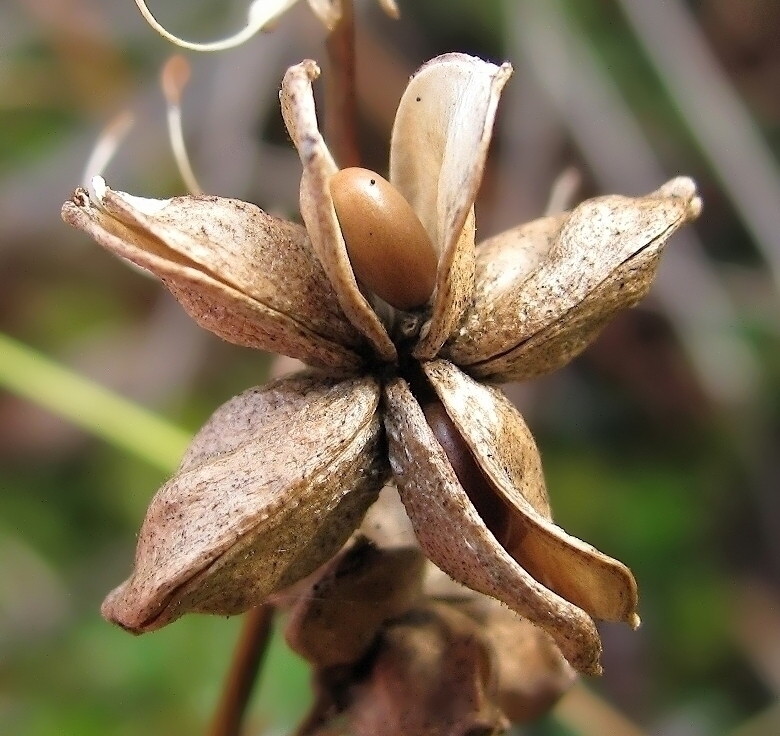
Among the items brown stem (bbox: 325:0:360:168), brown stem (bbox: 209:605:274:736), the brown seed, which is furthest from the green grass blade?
the brown seed

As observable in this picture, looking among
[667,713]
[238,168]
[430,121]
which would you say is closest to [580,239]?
[430,121]

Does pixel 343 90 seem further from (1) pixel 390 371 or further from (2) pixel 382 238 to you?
(1) pixel 390 371

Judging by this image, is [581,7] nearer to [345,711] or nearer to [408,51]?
[408,51]

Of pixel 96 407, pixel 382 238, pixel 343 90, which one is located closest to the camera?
pixel 382 238

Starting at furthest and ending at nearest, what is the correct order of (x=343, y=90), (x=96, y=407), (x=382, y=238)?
(x=96, y=407) → (x=343, y=90) → (x=382, y=238)

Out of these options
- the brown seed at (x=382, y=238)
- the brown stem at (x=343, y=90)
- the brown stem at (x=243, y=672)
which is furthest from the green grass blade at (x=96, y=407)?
the brown seed at (x=382, y=238)

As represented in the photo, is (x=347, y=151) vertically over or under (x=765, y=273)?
over

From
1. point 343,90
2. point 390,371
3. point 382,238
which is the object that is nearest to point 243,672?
point 390,371
